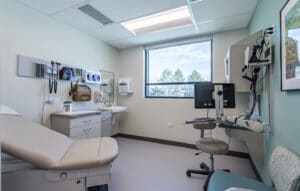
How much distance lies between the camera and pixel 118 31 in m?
3.49

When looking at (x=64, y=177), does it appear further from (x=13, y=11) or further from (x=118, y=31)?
(x=118, y=31)

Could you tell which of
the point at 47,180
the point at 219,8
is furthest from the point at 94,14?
the point at 47,180

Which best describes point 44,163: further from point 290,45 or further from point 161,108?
point 161,108

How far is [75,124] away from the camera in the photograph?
284 centimetres

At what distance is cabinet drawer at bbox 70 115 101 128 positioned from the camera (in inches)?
111

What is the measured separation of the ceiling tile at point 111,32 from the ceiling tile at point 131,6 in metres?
0.45

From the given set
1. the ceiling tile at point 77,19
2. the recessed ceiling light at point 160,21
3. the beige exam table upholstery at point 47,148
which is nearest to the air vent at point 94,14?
the ceiling tile at point 77,19

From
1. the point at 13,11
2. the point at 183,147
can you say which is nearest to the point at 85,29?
the point at 13,11

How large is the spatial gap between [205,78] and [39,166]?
326cm

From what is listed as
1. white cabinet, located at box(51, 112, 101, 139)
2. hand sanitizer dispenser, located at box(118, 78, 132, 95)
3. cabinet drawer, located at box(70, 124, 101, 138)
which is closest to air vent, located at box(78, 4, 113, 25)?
hand sanitizer dispenser, located at box(118, 78, 132, 95)

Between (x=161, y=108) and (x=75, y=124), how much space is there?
1.97 m

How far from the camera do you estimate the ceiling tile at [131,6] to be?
2440 millimetres

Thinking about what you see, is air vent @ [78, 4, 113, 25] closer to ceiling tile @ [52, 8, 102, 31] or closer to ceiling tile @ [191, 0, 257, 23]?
ceiling tile @ [52, 8, 102, 31]

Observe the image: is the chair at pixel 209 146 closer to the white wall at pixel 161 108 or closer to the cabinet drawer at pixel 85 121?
the white wall at pixel 161 108
